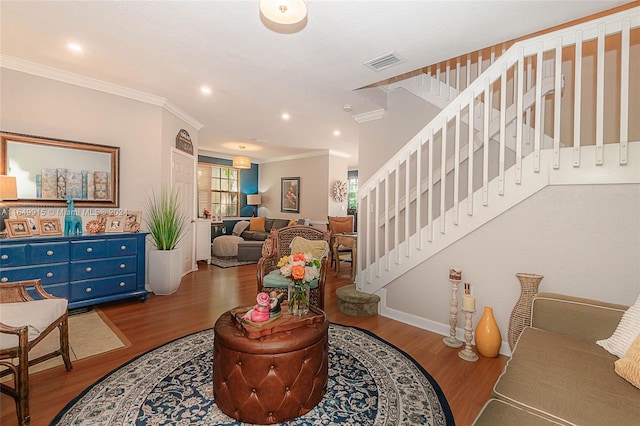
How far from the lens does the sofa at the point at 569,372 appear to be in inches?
43.9

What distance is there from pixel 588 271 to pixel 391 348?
5.35 feet

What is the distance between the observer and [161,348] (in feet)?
8.38

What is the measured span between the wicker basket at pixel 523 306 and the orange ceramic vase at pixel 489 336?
5.1 inches

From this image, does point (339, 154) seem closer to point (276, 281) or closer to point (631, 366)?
point (276, 281)

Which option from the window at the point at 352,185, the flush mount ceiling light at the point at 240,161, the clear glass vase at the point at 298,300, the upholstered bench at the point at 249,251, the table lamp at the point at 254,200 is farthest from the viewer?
the window at the point at 352,185

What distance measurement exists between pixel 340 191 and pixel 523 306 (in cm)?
608

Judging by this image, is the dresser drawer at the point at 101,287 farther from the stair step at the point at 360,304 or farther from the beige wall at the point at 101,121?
the stair step at the point at 360,304

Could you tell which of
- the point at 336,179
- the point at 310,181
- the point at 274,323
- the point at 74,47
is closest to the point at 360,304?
the point at 274,323

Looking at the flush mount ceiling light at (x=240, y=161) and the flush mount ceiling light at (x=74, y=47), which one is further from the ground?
the flush mount ceiling light at (x=74, y=47)

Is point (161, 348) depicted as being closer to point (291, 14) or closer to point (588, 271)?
point (291, 14)

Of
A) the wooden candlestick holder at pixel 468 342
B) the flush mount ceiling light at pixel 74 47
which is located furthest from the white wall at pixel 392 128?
the flush mount ceiling light at pixel 74 47

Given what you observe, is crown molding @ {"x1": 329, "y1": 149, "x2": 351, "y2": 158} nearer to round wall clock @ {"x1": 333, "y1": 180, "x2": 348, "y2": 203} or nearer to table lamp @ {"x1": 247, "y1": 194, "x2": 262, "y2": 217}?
round wall clock @ {"x1": 333, "y1": 180, "x2": 348, "y2": 203}

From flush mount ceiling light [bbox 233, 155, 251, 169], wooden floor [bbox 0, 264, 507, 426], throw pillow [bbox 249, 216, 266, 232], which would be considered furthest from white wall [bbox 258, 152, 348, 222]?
wooden floor [bbox 0, 264, 507, 426]

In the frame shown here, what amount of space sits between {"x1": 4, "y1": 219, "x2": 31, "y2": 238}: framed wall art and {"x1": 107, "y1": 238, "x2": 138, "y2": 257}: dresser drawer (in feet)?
2.33
